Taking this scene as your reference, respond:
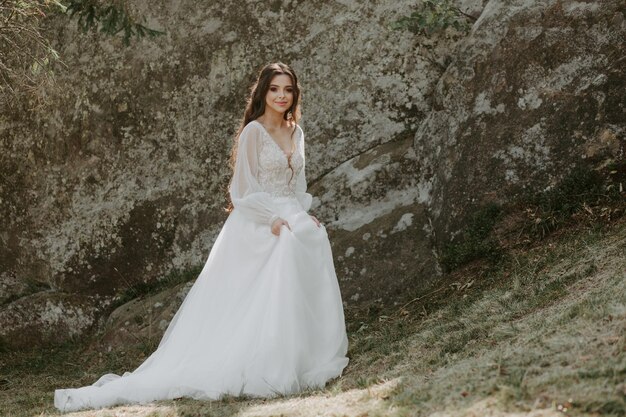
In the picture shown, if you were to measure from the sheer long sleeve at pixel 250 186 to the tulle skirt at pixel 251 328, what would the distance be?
92 mm

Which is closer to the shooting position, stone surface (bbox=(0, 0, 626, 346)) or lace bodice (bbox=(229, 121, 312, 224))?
lace bodice (bbox=(229, 121, 312, 224))

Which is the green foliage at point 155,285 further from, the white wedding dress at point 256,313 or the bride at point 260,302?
the white wedding dress at point 256,313

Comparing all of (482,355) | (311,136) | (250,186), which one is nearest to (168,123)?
(311,136)

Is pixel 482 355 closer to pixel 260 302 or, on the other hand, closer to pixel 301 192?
pixel 260 302

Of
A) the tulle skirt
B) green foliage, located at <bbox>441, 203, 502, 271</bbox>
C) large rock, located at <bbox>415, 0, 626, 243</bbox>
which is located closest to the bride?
the tulle skirt

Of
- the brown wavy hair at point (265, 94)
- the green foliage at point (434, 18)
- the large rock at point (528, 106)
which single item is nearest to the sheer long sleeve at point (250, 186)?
the brown wavy hair at point (265, 94)

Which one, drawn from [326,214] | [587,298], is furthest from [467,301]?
[326,214]

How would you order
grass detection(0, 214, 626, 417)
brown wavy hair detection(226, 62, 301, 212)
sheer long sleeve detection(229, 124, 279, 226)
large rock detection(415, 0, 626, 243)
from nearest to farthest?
1. grass detection(0, 214, 626, 417)
2. sheer long sleeve detection(229, 124, 279, 226)
3. brown wavy hair detection(226, 62, 301, 212)
4. large rock detection(415, 0, 626, 243)

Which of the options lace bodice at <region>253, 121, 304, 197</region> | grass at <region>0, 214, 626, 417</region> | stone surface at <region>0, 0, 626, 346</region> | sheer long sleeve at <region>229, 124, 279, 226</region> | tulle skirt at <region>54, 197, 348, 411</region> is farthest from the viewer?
stone surface at <region>0, 0, 626, 346</region>

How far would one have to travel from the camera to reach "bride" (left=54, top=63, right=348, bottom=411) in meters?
5.25

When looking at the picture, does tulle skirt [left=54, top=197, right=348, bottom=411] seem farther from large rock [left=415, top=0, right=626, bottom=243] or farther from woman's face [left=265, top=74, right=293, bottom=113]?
large rock [left=415, top=0, right=626, bottom=243]

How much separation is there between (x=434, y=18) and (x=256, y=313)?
3.69 m

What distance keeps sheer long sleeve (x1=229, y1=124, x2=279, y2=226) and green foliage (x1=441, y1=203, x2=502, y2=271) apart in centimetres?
184

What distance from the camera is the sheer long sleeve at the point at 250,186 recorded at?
5859 millimetres
